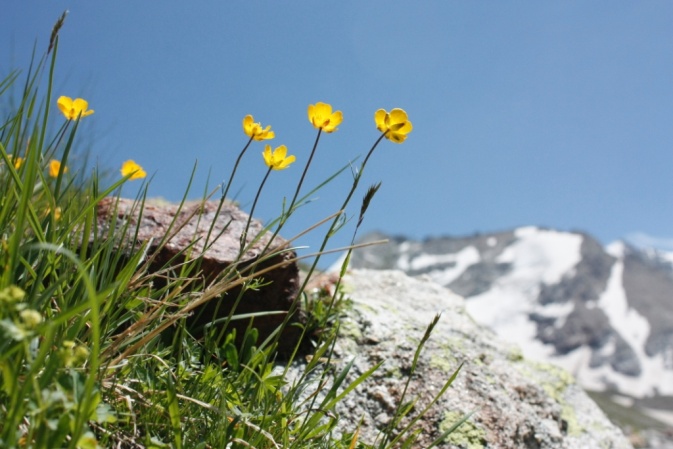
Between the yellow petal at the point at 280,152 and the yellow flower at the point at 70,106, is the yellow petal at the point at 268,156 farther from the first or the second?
the yellow flower at the point at 70,106

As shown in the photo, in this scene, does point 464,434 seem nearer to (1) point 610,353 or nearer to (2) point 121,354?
(2) point 121,354

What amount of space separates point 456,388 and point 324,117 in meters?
2.16

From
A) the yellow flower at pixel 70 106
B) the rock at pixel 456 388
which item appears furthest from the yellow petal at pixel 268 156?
the rock at pixel 456 388

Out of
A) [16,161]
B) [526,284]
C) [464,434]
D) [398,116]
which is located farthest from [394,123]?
[526,284]

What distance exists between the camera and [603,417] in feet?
16.5

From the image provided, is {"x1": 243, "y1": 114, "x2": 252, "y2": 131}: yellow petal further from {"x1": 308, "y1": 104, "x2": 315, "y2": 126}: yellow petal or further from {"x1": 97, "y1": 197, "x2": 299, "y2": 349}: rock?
{"x1": 97, "y1": 197, "x2": 299, "y2": 349}: rock

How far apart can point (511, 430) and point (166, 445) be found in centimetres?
236

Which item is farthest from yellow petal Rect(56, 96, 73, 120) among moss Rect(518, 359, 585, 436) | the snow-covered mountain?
the snow-covered mountain

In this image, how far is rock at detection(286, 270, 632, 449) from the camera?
11.0 ft

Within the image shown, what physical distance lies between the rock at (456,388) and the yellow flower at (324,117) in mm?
1282

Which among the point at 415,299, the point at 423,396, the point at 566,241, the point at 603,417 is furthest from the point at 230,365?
the point at 566,241

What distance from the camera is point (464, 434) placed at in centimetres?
330

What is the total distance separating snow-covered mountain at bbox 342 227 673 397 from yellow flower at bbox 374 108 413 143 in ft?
430

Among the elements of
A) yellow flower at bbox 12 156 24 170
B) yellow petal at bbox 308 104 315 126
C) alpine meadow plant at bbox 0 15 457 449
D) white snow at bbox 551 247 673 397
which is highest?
white snow at bbox 551 247 673 397
